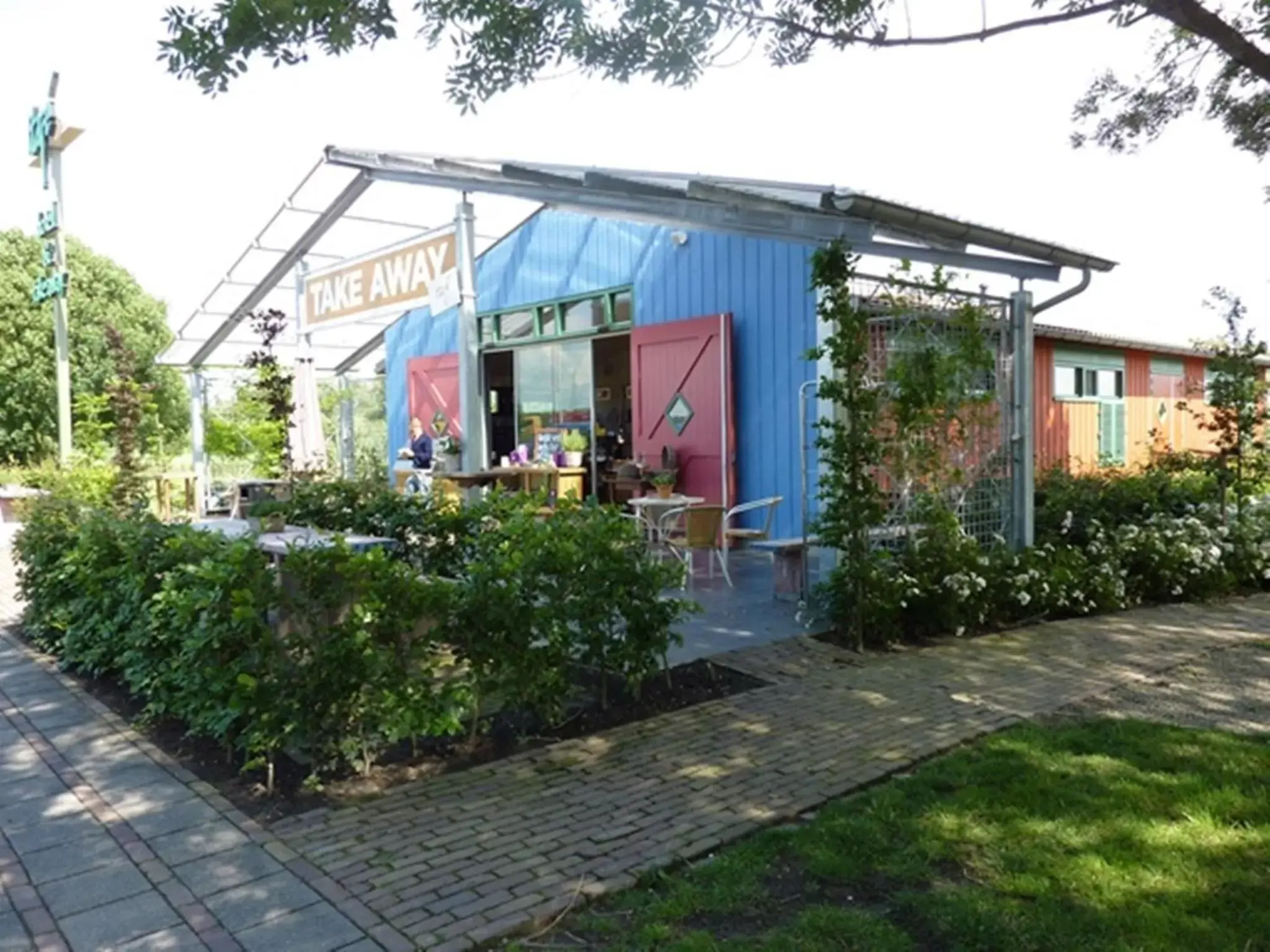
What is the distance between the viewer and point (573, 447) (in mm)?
12094

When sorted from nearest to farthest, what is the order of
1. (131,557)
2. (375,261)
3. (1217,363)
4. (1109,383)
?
(131,557) → (1217,363) → (375,261) → (1109,383)

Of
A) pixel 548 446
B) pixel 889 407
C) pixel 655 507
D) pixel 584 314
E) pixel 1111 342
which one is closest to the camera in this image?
pixel 889 407

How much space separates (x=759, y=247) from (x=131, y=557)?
659 cm

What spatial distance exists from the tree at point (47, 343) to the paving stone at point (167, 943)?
22.0 m

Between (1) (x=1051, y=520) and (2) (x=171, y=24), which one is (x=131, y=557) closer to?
(2) (x=171, y=24)

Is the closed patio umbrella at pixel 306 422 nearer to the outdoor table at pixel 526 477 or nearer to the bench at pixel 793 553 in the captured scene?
the outdoor table at pixel 526 477

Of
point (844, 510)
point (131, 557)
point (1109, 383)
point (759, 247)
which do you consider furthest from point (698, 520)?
point (1109, 383)

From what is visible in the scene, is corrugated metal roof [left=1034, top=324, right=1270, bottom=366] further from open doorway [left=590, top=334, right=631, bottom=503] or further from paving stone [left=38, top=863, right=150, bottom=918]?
paving stone [left=38, top=863, right=150, bottom=918]

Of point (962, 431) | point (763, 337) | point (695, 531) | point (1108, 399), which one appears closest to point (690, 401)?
point (763, 337)

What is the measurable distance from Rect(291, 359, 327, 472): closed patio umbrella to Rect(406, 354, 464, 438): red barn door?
2.18 m

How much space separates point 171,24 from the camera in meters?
3.33

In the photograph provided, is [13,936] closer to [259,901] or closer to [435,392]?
[259,901]

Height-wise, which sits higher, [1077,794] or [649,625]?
[649,625]

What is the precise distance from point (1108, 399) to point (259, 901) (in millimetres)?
15461
